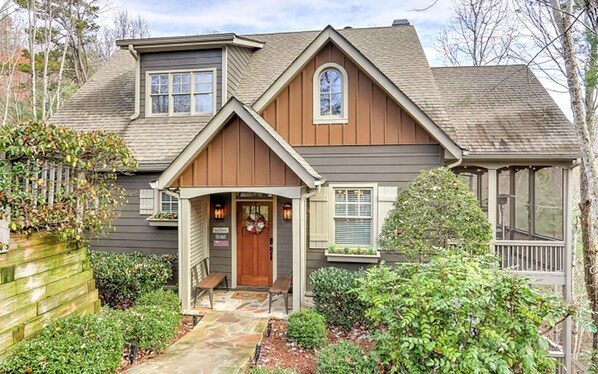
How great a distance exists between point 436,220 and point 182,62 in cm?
792

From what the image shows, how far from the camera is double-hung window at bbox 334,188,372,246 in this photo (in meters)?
7.80

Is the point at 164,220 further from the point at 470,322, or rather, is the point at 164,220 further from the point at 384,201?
the point at 470,322

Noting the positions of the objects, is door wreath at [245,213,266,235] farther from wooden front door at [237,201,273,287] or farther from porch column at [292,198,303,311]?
porch column at [292,198,303,311]

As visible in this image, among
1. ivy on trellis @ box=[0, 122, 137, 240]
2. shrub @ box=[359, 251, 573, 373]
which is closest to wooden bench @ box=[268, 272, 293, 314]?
shrub @ box=[359, 251, 573, 373]

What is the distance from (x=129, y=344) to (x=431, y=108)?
7.74 metres

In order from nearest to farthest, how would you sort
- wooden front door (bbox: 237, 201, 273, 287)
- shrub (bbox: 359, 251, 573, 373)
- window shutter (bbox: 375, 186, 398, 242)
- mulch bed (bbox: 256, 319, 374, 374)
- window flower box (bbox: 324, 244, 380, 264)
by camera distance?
1. shrub (bbox: 359, 251, 573, 373)
2. mulch bed (bbox: 256, 319, 374, 374)
3. window flower box (bbox: 324, 244, 380, 264)
4. window shutter (bbox: 375, 186, 398, 242)
5. wooden front door (bbox: 237, 201, 273, 287)

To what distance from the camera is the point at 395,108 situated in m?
7.63

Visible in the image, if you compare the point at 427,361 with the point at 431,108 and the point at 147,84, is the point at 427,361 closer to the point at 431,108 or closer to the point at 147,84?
the point at 431,108

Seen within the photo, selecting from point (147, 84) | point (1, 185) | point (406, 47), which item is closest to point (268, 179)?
point (1, 185)

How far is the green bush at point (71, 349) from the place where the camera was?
4.06 meters

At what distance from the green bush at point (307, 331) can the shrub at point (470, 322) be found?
76.7 inches

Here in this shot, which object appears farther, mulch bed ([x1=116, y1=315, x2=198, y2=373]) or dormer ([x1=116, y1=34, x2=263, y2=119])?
dormer ([x1=116, y1=34, x2=263, y2=119])

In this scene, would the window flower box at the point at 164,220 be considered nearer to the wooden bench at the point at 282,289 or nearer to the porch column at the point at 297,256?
the wooden bench at the point at 282,289

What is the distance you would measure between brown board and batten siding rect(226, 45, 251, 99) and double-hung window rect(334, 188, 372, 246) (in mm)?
4354
